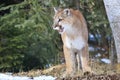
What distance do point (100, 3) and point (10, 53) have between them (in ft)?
8.00

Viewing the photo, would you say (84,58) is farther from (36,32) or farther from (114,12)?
(36,32)

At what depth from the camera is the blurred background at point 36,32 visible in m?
9.01

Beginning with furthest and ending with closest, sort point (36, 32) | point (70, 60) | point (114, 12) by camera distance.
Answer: point (36, 32) → point (70, 60) → point (114, 12)

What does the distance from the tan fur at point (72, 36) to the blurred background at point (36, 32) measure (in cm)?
189

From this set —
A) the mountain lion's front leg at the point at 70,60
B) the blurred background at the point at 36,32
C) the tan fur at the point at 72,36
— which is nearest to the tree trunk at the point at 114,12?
the tan fur at the point at 72,36

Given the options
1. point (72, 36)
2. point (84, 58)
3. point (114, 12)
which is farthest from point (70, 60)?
point (114, 12)

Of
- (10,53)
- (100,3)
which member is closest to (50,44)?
(10,53)

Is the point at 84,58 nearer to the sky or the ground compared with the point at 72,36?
nearer to the ground

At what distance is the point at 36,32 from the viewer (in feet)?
30.7

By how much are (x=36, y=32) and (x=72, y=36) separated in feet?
9.65

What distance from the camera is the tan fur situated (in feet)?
21.2

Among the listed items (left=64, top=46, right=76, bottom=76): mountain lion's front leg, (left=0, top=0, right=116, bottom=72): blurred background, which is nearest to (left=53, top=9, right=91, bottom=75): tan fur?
(left=64, top=46, right=76, bottom=76): mountain lion's front leg

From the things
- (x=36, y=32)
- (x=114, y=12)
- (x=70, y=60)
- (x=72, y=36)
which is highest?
(x=114, y=12)

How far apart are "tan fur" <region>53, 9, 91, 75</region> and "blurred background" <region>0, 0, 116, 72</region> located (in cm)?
189
